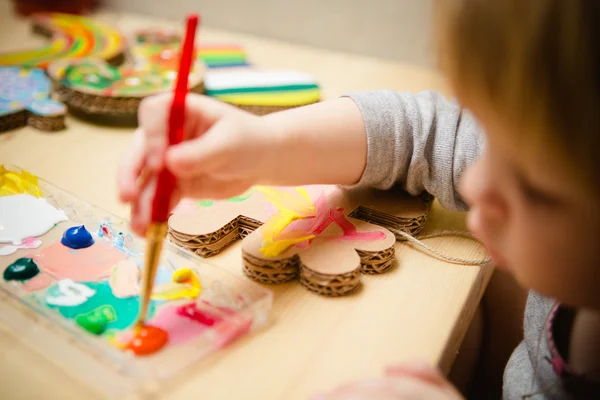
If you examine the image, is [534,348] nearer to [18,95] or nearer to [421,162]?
[421,162]

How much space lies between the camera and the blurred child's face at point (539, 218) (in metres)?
0.27

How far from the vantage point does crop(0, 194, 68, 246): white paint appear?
0.44 metres

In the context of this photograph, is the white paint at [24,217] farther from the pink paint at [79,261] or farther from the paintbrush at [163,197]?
the paintbrush at [163,197]

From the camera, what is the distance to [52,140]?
24.7 inches

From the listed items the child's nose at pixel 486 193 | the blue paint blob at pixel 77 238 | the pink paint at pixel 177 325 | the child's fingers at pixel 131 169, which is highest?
the child's nose at pixel 486 193

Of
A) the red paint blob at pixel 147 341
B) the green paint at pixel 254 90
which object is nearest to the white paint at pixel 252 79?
the green paint at pixel 254 90

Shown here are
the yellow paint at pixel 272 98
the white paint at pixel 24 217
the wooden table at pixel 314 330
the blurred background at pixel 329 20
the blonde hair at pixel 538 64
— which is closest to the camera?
the blonde hair at pixel 538 64

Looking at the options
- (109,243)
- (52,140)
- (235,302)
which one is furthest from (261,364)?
(52,140)

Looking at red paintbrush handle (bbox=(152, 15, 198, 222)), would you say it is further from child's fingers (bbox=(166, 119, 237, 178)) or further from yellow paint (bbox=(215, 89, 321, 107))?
yellow paint (bbox=(215, 89, 321, 107))

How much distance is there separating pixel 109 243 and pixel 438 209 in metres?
0.31

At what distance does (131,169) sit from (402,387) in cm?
24

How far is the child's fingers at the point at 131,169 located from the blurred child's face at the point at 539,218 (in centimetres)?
23

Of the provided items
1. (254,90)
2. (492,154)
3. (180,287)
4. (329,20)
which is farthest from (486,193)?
(329,20)

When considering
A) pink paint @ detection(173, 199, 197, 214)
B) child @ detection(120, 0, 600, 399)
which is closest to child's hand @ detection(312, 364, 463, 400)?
child @ detection(120, 0, 600, 399)
